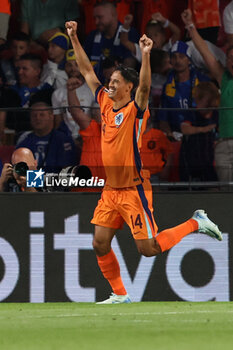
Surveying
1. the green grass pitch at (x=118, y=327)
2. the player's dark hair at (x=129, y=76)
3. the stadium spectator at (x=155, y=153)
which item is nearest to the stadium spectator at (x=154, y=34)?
the stadium spectator at (x=155, y=153)

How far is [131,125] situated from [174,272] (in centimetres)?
186

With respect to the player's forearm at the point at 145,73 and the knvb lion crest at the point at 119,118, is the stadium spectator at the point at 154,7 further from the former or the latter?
the player's forearm at the point at 145,73

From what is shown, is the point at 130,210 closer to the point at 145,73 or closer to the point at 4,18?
the point at 145,73

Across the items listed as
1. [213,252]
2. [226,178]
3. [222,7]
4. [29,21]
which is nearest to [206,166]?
[226,178]

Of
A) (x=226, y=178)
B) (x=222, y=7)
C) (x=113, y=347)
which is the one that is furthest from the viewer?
(x=222, y=7)

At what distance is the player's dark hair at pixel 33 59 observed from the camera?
1086 centimetres

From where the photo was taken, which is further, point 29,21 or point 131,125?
point 29,21

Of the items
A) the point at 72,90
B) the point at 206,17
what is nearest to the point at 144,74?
the point at 72,90

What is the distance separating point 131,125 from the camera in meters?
7.87

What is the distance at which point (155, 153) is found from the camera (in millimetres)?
8672

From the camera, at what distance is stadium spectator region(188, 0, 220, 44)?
425 inches

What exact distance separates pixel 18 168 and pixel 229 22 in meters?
3.68

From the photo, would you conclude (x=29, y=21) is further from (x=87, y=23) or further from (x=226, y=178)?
(x=226, y=178)

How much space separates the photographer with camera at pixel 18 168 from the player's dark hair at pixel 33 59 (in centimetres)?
238
